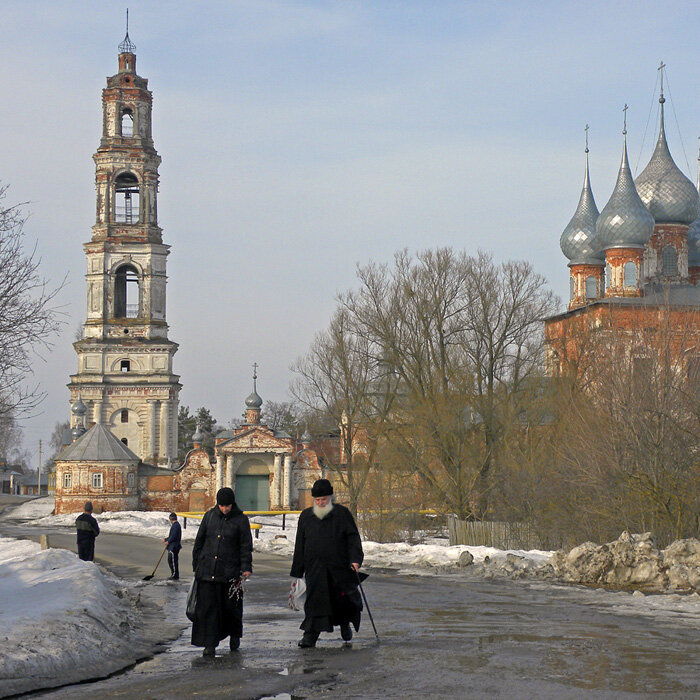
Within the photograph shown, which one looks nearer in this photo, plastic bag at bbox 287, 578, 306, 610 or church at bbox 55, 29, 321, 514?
plastic bag at bbox 287, 578, 306, 610

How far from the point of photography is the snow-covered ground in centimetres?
2363

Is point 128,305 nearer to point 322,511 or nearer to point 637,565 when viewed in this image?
point 637,565

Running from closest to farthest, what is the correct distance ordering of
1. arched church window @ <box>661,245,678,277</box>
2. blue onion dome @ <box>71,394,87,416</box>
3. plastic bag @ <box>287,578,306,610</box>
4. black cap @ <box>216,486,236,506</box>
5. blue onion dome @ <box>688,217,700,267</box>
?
black cap @ <box>216,486,236,506</box>, plastic bag @ <box>287,578,306,610</box>, arched church window @ <box>661,245,678,277</box>, blue onion dome @ <box>688,217,700,267</box>, blue onion dome @ <box>71,394,87,416</box>

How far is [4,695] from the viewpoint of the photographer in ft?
27.4

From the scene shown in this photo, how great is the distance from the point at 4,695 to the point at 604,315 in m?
43.0

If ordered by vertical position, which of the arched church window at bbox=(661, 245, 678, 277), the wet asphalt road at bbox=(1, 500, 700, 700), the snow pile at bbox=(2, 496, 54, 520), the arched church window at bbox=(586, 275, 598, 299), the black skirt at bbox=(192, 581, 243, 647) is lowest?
the snow pile at bbox=(2, 496, 54, 520)

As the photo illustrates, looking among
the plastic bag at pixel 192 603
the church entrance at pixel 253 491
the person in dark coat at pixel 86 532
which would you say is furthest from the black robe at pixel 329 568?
the church entrance at pixel 253 491

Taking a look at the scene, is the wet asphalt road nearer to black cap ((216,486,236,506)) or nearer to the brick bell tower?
black cap ((216,486,236,506))

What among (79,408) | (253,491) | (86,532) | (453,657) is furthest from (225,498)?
(79,408)

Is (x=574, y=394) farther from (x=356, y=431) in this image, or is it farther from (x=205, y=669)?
(x=205, y=669)

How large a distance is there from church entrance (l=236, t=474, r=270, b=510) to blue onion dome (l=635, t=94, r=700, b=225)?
26.3m

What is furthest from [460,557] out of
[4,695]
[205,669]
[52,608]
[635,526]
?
[4,695]

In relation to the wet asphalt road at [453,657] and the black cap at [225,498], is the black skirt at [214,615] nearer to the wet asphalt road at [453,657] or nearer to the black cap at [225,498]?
the wet asphalt road at [453,657]

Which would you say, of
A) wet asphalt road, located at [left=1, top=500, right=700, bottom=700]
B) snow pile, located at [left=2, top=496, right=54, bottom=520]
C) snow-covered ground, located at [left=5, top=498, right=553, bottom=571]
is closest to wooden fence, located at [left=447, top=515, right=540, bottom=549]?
snow-covered ground, located at [left=5, top=498, right=553, bottom=571]
